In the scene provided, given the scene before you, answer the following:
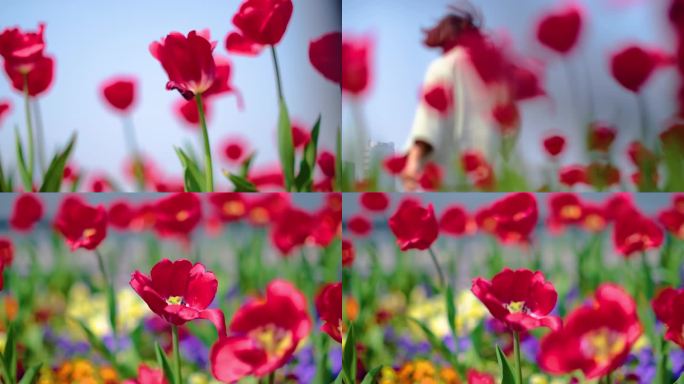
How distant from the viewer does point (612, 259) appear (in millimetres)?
1520

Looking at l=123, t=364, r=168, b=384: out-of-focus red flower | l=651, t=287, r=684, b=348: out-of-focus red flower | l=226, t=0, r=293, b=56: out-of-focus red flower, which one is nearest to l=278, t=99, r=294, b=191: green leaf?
l=226, t=0, r=293, b=56: out-of-focus red flower

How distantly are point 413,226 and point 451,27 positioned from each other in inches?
15.5

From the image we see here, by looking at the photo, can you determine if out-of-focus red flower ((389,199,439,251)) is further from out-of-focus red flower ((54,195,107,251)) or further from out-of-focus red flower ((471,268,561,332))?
out-of-focus red flower ((54,195,107,251))

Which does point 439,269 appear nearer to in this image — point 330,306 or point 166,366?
point 330,306

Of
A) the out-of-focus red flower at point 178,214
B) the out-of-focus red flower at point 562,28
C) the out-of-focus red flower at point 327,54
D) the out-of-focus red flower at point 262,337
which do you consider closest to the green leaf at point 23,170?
the out-of-focus red flower at point 178,214

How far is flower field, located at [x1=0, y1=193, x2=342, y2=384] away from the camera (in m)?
1.59

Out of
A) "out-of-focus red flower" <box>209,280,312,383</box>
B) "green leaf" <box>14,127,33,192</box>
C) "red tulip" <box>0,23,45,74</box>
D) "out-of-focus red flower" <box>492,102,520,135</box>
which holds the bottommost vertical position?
"out-of-focus red flower" <box>209,280,312,383</box>

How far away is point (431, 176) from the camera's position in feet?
5.15

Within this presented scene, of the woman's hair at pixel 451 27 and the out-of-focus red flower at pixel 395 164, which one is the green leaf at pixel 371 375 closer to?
the out-of-focus red flower at pixel 395 164

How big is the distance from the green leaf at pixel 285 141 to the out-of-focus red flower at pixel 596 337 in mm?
595

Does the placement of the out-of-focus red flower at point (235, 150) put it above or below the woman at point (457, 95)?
below

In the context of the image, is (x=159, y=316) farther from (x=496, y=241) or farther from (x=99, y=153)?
(x=496, y=241)

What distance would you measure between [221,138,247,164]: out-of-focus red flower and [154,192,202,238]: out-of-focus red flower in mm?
103

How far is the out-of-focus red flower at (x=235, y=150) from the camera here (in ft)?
5.24
